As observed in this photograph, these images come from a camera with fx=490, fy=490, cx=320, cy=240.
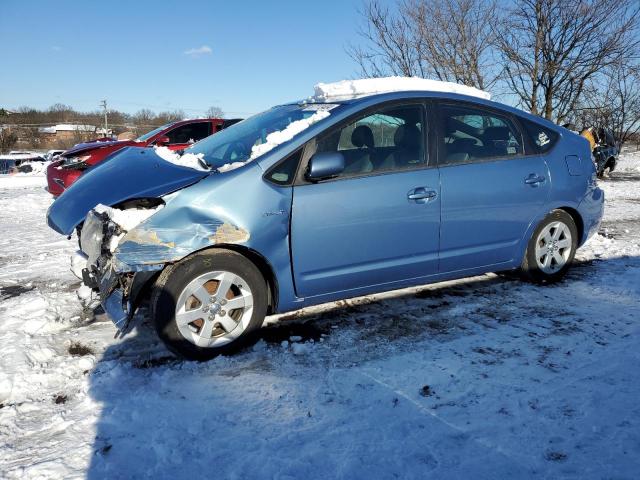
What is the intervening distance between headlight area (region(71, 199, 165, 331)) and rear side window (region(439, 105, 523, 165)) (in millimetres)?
2169

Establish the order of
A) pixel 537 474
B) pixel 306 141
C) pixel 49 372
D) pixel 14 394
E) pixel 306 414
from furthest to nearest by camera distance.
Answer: pixel 306 141, pixel 49 372, pixel 14 394, pixel 306 414, pixel 537 474

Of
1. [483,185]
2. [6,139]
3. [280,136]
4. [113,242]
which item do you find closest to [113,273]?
[113,242]

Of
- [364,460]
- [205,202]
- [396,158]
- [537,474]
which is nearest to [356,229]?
[396,158]


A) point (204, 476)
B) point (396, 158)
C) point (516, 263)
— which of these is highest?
point (396, 158)

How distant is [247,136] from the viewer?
378 cm

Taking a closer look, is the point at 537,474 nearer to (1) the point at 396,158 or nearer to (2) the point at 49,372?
(1) the point at 396,158

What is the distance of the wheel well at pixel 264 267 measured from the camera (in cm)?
310

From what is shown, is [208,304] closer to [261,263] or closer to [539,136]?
[261,263]

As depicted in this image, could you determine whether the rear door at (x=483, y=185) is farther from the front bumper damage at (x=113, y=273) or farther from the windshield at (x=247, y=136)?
the front bumper damage at (x=113, y=273)

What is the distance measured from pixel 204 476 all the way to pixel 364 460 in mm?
692

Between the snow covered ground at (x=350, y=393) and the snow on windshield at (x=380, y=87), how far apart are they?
171 cm

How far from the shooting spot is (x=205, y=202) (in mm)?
3006

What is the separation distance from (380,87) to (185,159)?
1.63 m

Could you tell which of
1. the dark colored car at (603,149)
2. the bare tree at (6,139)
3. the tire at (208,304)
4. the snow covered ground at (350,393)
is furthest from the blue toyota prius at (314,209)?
the bare tree at (6,139)
